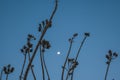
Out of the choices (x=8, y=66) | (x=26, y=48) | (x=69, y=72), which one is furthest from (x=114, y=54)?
(x=8, y=66)

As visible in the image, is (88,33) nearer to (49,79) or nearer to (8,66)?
(49,79)

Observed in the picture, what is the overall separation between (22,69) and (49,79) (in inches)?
141

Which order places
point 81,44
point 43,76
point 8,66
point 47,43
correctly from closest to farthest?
point 47,43 → point 43,76 → point 8,66 → point 81,44

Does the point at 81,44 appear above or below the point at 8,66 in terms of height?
above

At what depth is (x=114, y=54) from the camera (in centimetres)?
1988

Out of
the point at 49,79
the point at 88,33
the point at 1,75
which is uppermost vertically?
the point at 88,33

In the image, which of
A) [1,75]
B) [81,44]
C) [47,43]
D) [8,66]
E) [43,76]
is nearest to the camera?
[47,43]

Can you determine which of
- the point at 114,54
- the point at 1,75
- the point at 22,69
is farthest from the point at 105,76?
the point at 1,75

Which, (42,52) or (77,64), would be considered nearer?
(42,52)

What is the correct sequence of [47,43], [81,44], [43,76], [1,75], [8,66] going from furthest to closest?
[81,44]
[1,75]
[8,66]
[43,76]
[47,43]

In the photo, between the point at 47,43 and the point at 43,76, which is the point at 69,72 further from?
the point at 47,43

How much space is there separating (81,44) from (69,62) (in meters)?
4.11

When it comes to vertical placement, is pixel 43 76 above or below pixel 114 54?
below

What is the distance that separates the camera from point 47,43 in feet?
53.7
